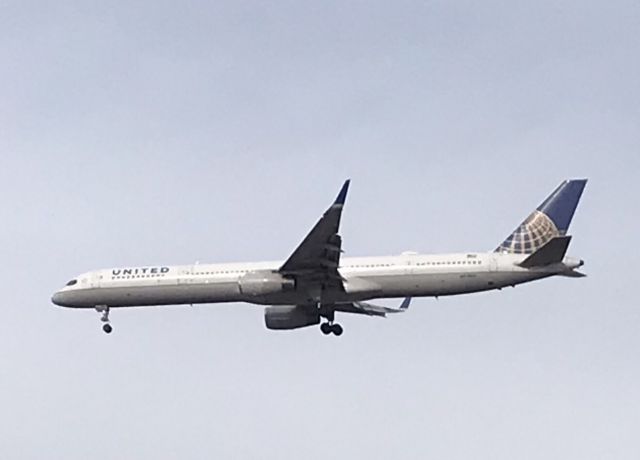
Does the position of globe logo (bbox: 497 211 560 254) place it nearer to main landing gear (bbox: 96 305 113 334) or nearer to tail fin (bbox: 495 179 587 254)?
tail fin (bbox: 495 179 587 254)

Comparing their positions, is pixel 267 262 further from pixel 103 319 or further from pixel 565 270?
pixel 565 270

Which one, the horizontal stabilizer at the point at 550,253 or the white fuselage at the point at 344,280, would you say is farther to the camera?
the white fuselage at the point at 344,280

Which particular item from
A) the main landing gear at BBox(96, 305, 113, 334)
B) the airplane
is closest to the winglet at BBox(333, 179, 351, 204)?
the airplane

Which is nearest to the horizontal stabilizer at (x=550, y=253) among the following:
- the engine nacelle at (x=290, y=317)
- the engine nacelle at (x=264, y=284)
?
the engine nacelle at (x=264, y=284)

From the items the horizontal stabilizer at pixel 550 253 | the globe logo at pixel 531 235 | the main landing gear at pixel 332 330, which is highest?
the globe logo at pixel 531 235

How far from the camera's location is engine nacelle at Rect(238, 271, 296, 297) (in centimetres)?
7512

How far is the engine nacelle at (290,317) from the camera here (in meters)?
82.4

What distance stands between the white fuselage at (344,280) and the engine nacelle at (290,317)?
16.5 feet

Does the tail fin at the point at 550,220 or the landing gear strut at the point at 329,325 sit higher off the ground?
the tail fin at the point at 550,220

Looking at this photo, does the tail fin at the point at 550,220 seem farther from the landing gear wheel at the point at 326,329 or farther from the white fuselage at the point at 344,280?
the landing gear wheel at the point at 326,329

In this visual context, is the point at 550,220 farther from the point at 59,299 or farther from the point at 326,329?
the point at 59,299

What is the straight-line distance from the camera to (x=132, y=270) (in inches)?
3162

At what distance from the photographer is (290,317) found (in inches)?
3265

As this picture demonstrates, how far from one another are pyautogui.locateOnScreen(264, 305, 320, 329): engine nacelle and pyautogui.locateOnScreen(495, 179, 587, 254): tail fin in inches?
453
